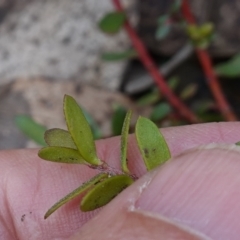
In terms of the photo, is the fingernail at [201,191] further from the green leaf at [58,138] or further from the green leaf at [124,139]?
the green leaf at [58,138]

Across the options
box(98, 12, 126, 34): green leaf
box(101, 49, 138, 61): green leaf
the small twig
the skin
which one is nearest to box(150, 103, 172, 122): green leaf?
box(101, 49, 138, 61): green leaf

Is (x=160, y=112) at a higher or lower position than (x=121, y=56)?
lower


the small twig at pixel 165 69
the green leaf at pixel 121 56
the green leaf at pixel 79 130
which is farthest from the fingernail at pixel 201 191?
the small twig at pixel 165 69

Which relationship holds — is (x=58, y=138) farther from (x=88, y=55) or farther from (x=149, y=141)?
(x=88, y=55)

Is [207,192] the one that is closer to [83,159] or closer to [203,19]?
[83,159]

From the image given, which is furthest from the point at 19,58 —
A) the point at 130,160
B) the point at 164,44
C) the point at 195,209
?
the point at 195,209

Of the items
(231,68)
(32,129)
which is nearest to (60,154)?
(32,129)
